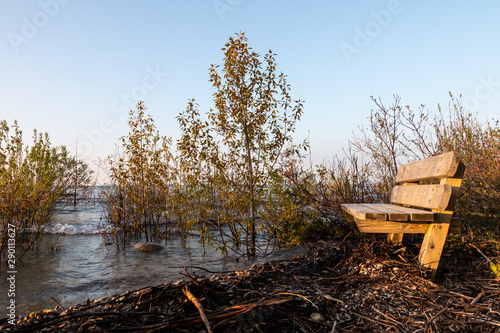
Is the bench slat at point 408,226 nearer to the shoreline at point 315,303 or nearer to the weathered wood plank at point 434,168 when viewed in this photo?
the shoreline at point 315,303

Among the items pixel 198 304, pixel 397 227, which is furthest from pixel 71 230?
pixel 397 227

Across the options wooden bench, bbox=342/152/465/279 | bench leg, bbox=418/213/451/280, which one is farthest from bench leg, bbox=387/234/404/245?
bench leg, bbox=418/213/451/280

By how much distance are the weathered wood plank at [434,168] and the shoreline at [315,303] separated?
3.12 ft

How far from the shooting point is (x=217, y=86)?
17.7 ft

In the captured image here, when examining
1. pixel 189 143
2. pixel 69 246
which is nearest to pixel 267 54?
pixel 189 143

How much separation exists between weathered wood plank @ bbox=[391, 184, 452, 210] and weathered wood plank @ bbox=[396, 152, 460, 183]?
0.12m

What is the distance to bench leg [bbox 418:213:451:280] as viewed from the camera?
9.45ft

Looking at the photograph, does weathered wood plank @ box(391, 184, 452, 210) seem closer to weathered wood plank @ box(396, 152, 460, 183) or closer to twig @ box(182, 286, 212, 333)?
weathered wood plank @ box(396, 152, 460, 183)

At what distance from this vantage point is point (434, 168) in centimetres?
313

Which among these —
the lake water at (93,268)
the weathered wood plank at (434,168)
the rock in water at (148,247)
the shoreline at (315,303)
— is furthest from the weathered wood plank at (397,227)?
the rock in water at (148,247)

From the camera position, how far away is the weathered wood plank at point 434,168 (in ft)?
9.20

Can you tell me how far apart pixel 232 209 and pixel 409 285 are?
11.7 ft

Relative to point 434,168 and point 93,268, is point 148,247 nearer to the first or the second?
point 93,268

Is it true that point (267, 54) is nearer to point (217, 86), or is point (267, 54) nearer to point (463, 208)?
point (217, 86)
